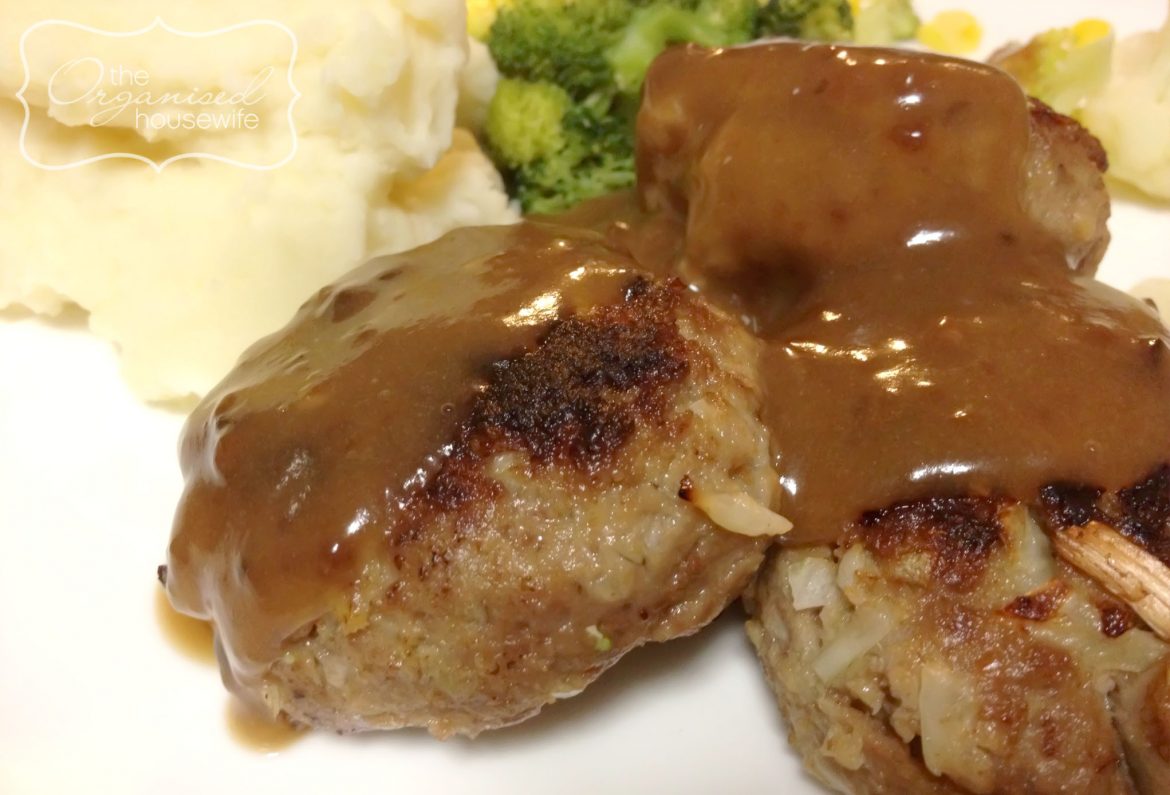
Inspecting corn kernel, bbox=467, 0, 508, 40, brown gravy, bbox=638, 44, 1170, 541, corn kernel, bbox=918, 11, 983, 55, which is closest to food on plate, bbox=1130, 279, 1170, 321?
brown gravy, bbox=638, 44, 1170, 541

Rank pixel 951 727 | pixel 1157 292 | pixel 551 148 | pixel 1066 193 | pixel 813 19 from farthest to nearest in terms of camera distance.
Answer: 1. pixel 813 19
2. pixel 551 148
3. pixel 1157 292
4. pixel 1066 193
5. pixel 951 727

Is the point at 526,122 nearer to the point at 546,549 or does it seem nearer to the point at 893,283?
the point at 893,283

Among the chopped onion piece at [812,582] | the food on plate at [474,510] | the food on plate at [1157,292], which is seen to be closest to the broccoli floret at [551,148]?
the food on plate at [474,510]

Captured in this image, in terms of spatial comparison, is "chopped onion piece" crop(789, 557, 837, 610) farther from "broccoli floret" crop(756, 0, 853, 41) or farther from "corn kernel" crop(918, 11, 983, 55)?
"corn kernel" crop(918, 11, 983, 55)

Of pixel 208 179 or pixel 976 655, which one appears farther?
pixel 208 179

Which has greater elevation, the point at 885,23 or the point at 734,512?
the point at 885,23

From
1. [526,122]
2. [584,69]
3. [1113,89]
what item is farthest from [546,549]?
[1113,89]
